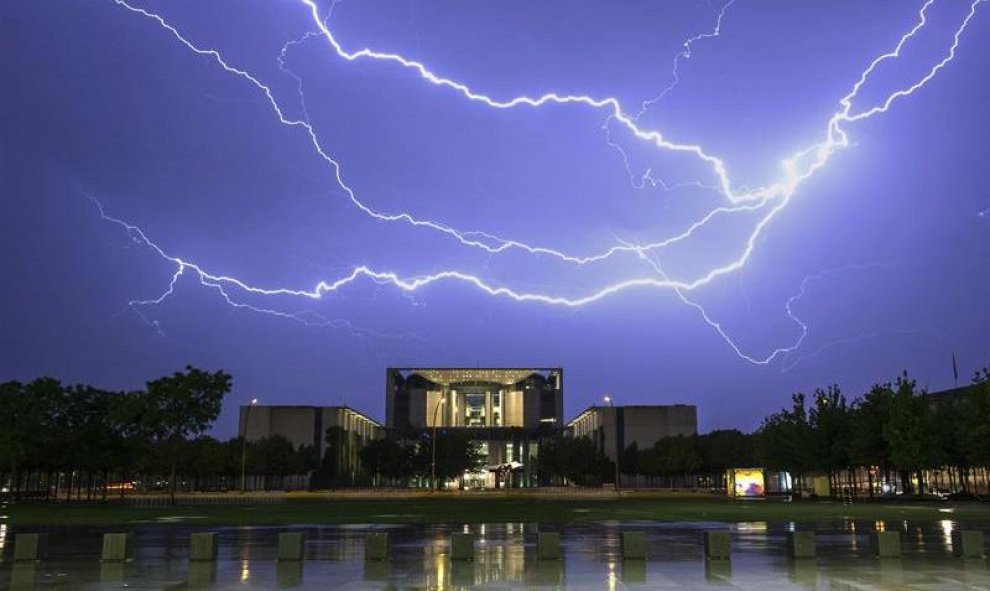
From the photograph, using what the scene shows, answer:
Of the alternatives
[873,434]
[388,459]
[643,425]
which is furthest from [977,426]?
[643,425]

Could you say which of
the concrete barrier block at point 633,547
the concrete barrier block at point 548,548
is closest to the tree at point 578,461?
the concrete barrier block at point 633,547

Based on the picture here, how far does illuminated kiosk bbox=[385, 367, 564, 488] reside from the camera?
162875mm

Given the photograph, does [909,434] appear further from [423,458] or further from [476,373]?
[476,373]

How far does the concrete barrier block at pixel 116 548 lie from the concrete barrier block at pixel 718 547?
1153 cm

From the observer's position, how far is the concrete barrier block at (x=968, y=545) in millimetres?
16703

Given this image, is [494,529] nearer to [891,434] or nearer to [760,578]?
[760,578]

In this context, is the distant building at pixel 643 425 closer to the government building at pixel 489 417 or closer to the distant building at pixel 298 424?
the government building at pixel 489 417

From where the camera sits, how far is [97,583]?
1330cm

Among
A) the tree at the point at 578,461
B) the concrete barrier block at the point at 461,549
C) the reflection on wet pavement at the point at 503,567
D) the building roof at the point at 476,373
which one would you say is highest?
the building roof at the point at 476,373

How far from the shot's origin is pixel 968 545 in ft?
55.4

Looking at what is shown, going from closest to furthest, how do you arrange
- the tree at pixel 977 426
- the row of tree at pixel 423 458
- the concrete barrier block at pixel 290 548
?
the concrete barrier block at pixel 290 548 → the tree at pixel 977 426 → the row of tree at pixel 423 458

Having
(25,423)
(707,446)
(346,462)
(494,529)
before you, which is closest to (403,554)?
(494,529)

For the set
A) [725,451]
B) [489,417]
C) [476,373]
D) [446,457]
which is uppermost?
[476,373]

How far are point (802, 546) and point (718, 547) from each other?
163 centimetres
